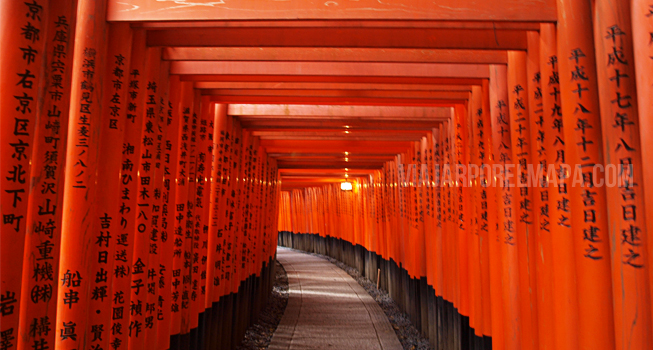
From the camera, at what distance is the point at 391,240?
35.8ft

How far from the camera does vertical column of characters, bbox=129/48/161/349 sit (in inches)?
145

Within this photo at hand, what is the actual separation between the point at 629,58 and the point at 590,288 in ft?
4.42

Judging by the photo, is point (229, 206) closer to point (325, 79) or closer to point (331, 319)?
point (325, 79)

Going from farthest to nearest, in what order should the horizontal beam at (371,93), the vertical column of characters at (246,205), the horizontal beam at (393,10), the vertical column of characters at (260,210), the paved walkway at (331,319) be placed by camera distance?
1. the vertical column of characters at (260,210)
2. the vertical column of characters at (246,205)
3. the paved walkway at (331,319)
4. the horizontal beam at (371,93)
5. the horizontal beam at (393,10)

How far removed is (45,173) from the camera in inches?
96.9

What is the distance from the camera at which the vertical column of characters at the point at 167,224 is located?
4160 mm

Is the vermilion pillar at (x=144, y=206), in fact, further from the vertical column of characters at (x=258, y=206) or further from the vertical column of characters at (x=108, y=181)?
the vertical column of characters at (x=258, y=206)

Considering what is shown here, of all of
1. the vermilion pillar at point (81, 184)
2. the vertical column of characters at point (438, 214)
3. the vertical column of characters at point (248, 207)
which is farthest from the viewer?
the vertical column of characters at point (248, 207)

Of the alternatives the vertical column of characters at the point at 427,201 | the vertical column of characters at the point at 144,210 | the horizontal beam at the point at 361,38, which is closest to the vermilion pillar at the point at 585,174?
the horizontal beam at the point at 361,38

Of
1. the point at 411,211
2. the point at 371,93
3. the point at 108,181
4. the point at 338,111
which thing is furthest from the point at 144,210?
the point at 411,211

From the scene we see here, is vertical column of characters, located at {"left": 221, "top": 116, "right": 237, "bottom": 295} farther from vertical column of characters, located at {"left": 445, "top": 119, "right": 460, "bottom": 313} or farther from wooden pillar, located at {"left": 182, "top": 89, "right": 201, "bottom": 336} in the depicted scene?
vertical column of characters, located at {"left": 445, "top": 119, "right": 460, "bottom": 313}

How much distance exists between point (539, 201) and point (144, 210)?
3.30 metres

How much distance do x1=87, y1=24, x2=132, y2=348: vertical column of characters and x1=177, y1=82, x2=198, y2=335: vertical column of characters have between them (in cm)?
153

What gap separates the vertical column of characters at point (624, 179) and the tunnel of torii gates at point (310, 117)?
10 millimetres
